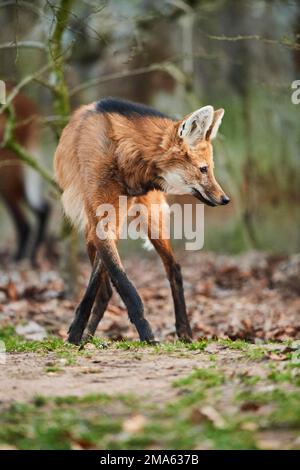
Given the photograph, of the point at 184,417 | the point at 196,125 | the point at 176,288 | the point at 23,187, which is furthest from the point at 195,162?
the point at 23,187

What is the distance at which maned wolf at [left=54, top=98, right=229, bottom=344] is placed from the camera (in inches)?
181

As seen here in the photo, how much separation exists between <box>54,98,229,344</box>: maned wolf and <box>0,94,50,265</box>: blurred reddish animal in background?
15.6 ft

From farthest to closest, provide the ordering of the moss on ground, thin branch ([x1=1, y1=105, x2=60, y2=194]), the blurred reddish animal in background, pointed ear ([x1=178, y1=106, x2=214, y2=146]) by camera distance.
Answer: the blurred reddish animal in background → thin branch ([x1=1, y1=105, x2=60, y2=194]) → pointed ear ([x1=178, y1=106, x2=214, y2=146]) → the moss on ground

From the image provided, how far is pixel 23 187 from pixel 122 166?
5391mm

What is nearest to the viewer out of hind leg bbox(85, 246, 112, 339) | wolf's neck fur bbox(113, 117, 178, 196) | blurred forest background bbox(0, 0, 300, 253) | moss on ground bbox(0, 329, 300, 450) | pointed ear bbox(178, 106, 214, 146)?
moss on ground bbox(0, 329, 300, 450)

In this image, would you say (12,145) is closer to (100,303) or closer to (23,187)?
(100,303)

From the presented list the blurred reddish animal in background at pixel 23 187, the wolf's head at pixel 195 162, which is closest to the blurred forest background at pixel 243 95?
the blurred reddish animal in background at pixel 23 187

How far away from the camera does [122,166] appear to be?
467 cm

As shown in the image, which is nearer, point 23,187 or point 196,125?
point 196,125

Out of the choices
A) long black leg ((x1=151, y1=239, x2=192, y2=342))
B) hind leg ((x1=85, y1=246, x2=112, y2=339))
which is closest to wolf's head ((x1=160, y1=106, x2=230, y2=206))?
long black leg ((x1=151, y1=239, x2=192, y2=342))

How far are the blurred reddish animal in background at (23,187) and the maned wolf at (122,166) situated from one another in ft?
15.6

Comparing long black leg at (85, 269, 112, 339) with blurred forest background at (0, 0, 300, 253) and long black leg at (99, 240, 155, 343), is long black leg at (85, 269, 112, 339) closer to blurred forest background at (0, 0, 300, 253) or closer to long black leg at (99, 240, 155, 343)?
long black leg at (99, 240, 155, 343)

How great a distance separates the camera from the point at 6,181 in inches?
387
